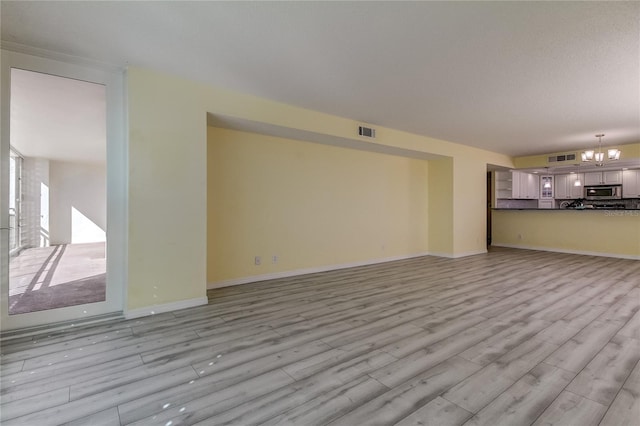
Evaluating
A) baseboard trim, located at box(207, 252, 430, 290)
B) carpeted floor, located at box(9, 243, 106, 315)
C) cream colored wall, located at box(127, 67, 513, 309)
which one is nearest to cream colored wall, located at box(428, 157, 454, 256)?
baseboard trim, located at box(207, 252, 430, 290)

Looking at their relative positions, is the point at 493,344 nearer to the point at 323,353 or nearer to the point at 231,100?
the point at 323,353

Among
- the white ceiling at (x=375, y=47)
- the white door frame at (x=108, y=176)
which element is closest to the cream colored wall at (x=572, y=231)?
the white ceiling at (x=375, y=47)

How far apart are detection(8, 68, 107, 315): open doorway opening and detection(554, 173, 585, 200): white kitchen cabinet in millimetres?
11489

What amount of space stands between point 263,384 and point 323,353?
0.59 metres

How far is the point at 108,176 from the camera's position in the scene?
131 inches

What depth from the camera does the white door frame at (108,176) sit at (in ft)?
9.42

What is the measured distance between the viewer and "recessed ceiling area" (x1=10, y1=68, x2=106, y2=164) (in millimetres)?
2994

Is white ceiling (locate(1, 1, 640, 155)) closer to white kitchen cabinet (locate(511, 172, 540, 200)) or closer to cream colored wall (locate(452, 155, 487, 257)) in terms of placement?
cream colored wall (locate(452, 155, 487, 257))

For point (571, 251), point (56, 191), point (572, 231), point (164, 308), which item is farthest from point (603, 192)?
point (56, 191)

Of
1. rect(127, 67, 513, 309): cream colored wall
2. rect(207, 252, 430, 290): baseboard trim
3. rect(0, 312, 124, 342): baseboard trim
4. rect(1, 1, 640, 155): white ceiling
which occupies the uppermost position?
rect(1, 1, 640, 155): white ceiling

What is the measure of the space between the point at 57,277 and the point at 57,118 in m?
1.73

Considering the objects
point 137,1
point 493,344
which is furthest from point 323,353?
point 137,1

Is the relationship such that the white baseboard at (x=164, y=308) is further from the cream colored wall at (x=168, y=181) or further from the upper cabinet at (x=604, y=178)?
the upper cabinet at (x=604, y=178)

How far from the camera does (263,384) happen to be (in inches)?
79.8
